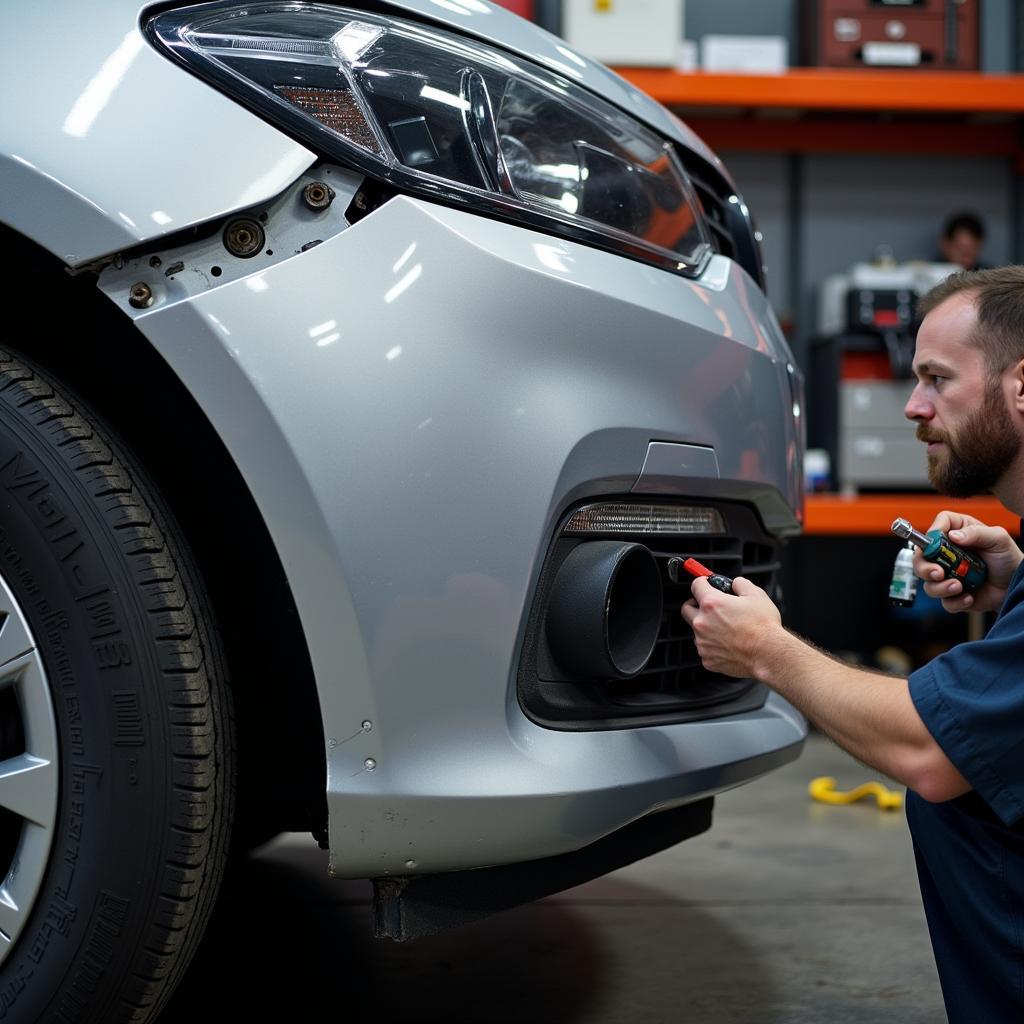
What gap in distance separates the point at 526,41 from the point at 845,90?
11.3 ft

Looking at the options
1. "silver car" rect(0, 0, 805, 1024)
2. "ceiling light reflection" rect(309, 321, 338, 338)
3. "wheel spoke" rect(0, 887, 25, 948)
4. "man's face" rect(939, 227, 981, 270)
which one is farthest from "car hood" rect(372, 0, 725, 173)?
"man's face" rect(939, 227, 981, 270)

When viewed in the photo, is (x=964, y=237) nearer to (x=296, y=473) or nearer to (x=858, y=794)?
(x=858, y=794)

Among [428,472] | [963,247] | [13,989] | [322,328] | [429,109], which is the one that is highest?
[429,109]

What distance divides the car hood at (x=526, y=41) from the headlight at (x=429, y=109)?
2 cm

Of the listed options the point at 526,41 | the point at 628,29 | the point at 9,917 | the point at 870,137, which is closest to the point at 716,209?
the point at 526,41

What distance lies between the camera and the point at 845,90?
421 cm

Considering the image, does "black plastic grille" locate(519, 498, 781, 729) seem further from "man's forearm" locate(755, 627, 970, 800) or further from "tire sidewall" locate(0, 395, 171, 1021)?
"tire sidewall" locate(0, 395, 171, 1021)

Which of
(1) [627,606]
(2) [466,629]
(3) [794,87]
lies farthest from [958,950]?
(3) [794,87]

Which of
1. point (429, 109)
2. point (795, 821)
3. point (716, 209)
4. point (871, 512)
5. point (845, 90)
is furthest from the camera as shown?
point (845, 90)

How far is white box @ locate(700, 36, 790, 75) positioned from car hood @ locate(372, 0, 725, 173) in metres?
3.27

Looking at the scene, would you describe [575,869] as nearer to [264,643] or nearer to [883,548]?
[264,643]

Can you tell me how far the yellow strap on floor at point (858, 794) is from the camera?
2.51 meters

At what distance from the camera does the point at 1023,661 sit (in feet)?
2.95

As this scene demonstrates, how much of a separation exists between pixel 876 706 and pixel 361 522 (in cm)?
44
